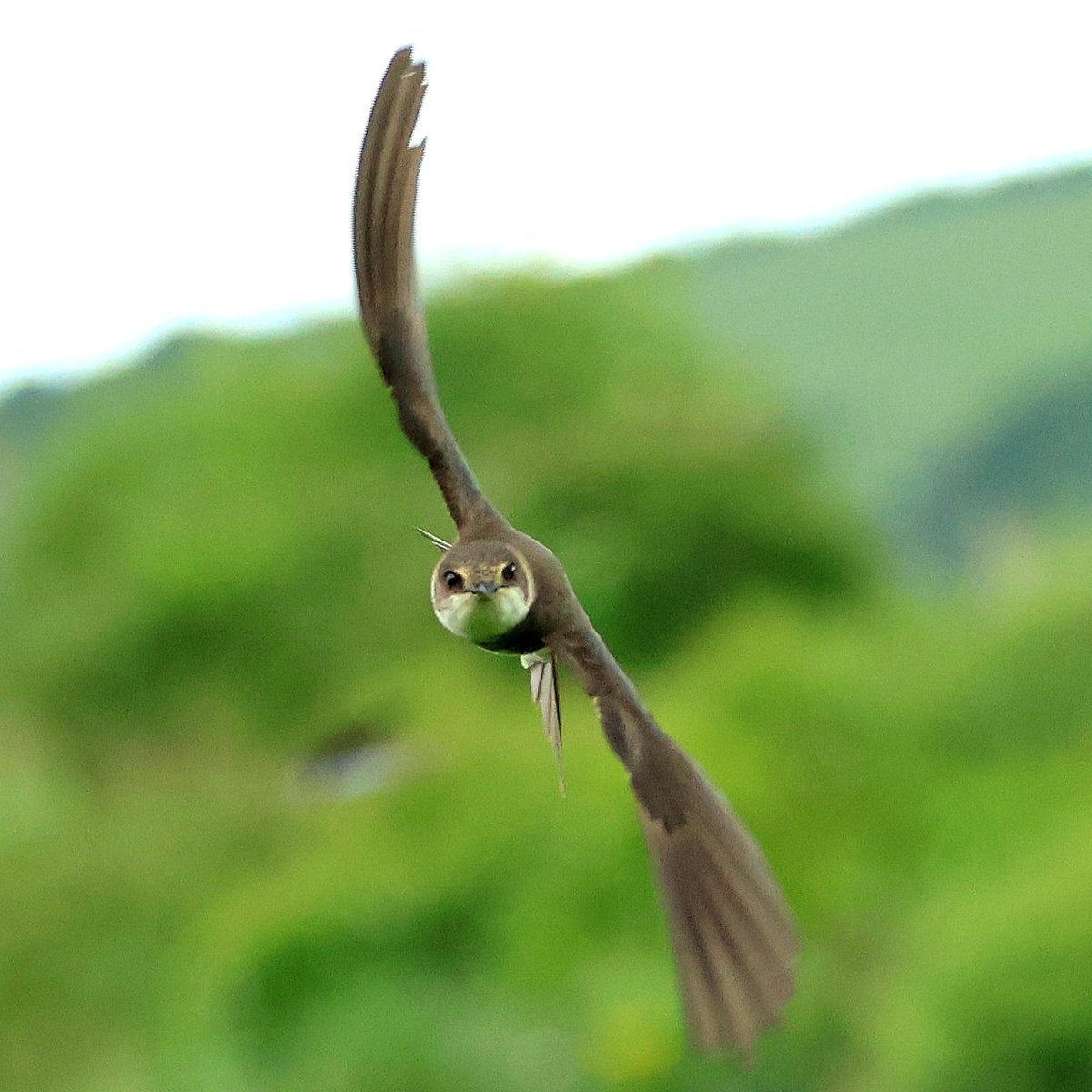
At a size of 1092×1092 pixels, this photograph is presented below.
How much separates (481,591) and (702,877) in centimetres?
62

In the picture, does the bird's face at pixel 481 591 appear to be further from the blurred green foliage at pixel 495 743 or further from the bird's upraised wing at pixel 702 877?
the blurred green foliage at pixel 495 743

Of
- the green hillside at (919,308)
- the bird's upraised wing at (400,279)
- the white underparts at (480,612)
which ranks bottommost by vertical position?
the white underparts at (480,612)

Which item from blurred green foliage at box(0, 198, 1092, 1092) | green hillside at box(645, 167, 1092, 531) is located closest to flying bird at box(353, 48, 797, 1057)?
blurred green foliage at box(0, 198, 1092, 1092)

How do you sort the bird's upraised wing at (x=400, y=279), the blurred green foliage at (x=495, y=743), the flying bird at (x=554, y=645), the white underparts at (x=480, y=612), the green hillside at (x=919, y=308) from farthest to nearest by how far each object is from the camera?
the green hillside at (x=919, y=308) → the blurred green foliage at (x=495, y=743) → the bird's upraised wing at (x=400, y=279) → the flying bird at (x=554, y=645) → the white underparts at (x=480, y=612)

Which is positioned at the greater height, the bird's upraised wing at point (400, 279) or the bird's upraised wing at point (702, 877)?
the bird's upraised wing at point (400, 279)

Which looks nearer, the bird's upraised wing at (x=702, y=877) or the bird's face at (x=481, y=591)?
the bird's face at (x=481, y=591)

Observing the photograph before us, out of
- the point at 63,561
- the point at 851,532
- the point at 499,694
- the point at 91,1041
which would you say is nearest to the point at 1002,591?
the point at 851,532

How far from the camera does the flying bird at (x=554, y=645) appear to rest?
302 cm

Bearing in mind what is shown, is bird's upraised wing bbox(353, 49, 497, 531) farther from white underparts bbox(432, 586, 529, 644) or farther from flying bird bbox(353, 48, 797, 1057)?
white underparts bbox(432, 586, 529, 644)

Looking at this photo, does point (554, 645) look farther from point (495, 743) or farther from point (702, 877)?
point (495, 743)

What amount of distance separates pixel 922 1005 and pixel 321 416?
870 inches

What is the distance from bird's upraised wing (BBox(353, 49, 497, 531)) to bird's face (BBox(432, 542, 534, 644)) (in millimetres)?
223

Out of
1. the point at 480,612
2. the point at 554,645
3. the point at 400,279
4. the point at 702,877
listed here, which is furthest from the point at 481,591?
the point at 400,279

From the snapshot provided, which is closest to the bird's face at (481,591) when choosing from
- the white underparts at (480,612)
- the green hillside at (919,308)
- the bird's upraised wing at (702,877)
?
the white underparts at (480,612)
